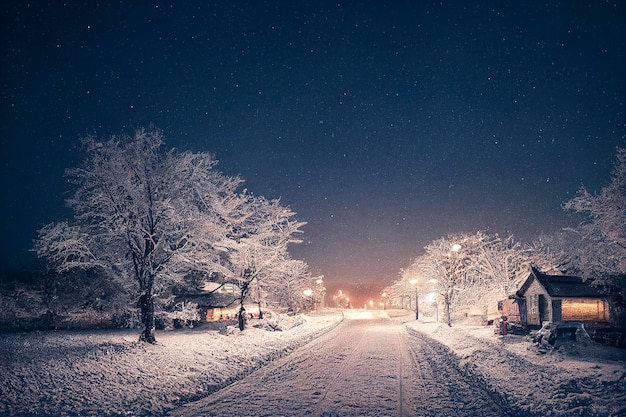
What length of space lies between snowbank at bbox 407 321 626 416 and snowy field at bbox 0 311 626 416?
0.02 metres

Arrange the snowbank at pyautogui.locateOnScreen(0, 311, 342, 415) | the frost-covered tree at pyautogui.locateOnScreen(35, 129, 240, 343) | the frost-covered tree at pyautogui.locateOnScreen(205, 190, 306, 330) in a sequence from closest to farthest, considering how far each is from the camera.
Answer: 1. the snowbank at pyautogui.locateOnScreen(0, 311, 342, 415)
2. the frost-covered tree at pyautogui.locateOnScreen(35, 129, 240, 343)
3. the frost-covered tree at pyautogui.locateOnScreen(205, 190, 306, 330)

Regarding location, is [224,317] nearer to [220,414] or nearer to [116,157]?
[116,157]

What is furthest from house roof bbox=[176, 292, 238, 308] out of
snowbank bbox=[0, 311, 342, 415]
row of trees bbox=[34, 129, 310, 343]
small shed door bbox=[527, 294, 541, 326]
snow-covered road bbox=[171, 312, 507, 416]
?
small shed door bbox=[527, 294, 541, 326]

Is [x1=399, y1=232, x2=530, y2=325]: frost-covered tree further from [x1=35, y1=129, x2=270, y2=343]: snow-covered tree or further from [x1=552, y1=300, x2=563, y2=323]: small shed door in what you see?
[x1=35, y1=129, x2=270, y2=343]: snow-covered tree

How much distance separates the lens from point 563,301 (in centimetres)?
3322

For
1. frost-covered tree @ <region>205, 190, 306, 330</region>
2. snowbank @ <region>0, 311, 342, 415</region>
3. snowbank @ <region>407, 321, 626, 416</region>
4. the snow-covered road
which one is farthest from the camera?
frost-covered tree @ <region>205, 190, 306, 330</region>

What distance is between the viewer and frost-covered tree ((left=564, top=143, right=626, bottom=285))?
21.3 meters

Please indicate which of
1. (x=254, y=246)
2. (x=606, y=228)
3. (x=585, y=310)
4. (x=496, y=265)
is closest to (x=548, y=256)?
(x=496, y=265)

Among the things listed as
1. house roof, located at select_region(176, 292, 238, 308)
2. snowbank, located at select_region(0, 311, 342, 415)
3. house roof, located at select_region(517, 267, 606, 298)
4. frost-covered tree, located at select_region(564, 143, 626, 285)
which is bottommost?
house roof, located at select_region(176, 292, 238, 308)

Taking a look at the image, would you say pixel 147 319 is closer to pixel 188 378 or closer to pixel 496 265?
pixel 188 378

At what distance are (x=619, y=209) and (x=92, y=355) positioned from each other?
1105 inches

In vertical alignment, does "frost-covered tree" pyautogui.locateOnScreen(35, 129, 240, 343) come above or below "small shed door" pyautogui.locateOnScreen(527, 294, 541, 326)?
above

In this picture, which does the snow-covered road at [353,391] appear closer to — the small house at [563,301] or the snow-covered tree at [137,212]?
the snow-covered tree at [137,212]

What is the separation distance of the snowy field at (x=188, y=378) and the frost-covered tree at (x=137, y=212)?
458 centimetres
